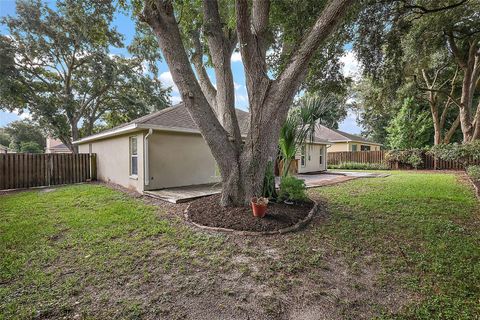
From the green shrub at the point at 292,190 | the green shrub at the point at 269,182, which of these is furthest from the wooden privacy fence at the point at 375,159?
the green shrub at the point at 269,182

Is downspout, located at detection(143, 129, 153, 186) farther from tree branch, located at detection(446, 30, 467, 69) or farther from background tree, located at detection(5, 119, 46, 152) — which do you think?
background tree, located at detection(5, 119, 46, 152)

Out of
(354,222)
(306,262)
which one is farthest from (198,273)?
(354,222)

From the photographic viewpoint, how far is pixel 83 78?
1759cm

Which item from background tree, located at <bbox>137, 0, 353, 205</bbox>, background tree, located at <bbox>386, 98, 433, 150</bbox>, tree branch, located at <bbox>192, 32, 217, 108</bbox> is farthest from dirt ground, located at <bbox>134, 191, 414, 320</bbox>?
background tree, located at <bbox>386, 98, 433, 150</bbox>

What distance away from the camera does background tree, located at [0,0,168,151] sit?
14516 mm

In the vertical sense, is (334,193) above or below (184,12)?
below

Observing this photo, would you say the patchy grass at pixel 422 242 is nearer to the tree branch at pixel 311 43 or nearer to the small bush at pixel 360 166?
the tree branch at pixel 311 43

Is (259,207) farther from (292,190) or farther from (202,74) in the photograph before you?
(202,74)

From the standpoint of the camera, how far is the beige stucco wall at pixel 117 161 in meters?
7.65

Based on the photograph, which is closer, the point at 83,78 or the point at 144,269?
the point at 144,269

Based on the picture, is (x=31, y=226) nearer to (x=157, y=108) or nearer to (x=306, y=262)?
(x=306, y=262)

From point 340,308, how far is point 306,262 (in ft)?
2.80

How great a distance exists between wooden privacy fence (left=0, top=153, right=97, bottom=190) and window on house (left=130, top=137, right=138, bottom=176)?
4.18 m

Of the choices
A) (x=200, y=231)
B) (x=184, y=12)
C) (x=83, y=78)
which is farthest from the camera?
(x=83, y=78)
